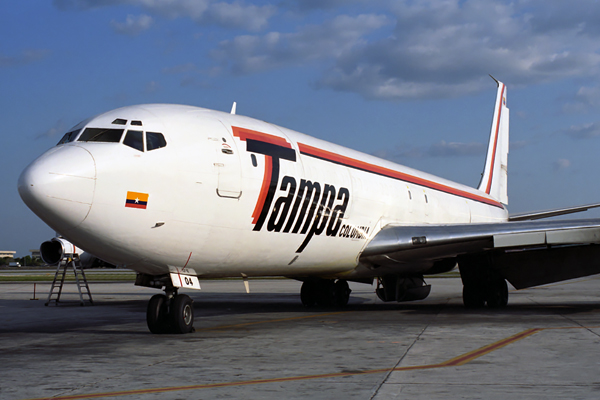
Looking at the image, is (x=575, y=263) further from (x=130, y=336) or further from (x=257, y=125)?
(x=130, y=336)

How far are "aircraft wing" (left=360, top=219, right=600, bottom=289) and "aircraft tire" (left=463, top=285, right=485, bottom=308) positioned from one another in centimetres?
78

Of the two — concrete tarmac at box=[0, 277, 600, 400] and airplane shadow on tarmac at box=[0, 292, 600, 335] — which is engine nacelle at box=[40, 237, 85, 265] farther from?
concrete tarmac at box=[0, 277, 600, 400]

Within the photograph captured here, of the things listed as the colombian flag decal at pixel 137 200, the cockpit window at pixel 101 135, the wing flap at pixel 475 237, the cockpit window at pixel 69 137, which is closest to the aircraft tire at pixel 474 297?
the wing flap at pixel 475 237

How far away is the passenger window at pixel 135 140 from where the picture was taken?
960 cm

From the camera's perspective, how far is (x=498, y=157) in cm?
2959

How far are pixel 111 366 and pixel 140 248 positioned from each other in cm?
250

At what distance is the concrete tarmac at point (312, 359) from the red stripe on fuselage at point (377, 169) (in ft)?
12.0

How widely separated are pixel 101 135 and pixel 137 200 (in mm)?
1304

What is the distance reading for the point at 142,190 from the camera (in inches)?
366

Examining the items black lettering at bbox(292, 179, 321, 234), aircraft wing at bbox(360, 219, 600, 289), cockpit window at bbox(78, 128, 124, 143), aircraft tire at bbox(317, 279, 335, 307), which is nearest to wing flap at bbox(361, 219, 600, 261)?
aircraft wing at bbox(360, 219, 600, 289)

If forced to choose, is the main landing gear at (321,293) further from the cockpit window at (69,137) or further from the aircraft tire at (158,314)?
the cockpit window at (69,137)

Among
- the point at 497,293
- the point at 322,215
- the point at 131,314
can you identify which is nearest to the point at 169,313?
the point at 322,215

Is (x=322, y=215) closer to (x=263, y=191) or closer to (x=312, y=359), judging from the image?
(x=263, y=191)

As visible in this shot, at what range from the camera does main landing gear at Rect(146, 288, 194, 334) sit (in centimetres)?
1041
